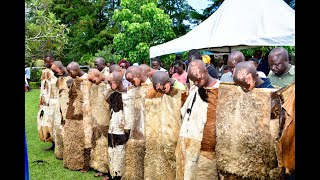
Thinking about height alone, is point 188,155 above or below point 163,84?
below

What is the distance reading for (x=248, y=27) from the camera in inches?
318

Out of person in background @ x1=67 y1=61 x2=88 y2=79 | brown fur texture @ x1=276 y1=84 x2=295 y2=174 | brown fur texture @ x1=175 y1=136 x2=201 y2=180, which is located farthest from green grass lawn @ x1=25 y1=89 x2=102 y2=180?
brown fur texture @ x1=276 y1=84 x2=295 y2=174

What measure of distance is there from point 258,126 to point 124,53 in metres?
16.9

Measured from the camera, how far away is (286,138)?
2.81 m

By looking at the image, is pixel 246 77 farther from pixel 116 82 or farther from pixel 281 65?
pixel 116 82

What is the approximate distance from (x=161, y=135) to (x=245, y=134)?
4.49 feet

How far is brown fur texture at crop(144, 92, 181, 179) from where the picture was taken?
14.5 feet

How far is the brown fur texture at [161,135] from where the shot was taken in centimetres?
442

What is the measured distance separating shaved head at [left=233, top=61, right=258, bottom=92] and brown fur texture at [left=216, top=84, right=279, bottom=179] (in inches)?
1.9

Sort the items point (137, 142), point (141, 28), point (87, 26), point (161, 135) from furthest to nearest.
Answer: point (87, 26) → point (141, 28) → point (137, 142) → point (161, 135)

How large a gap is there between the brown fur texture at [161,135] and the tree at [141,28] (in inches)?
514

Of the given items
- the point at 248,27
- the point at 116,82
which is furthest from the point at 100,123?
the point at 248,27
